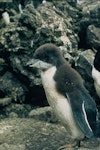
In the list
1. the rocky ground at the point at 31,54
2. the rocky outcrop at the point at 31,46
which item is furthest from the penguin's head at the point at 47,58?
the rocky outcrop at the point at 31,46

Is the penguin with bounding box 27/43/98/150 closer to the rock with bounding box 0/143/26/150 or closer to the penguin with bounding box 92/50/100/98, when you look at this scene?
the rock with bounding box 0/143/26/150

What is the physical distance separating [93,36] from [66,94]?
2.04 m

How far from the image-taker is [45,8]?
19.8ft

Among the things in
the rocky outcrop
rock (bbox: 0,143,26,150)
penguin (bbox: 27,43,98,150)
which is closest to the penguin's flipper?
penguin (bbox: 27,43,98,150)

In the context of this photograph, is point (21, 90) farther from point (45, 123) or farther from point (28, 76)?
point (45, 123)

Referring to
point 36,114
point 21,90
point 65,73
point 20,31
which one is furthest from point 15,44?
point 65,73

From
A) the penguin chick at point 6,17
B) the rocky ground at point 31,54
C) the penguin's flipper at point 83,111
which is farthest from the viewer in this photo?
the penguin chick at point 6,17

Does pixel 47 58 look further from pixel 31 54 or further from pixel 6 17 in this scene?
pixel 6 17

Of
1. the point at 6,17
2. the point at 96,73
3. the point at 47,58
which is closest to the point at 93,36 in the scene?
the point at 96,73

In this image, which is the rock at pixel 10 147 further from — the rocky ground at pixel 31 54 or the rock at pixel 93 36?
the rock at pixel 93 36

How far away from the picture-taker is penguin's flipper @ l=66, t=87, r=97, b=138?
3.66 m

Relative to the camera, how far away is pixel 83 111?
3686mm

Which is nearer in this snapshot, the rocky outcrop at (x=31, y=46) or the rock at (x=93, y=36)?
the rocky outcrop at (x=31, y=46)

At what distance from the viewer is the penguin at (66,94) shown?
3.69 m
